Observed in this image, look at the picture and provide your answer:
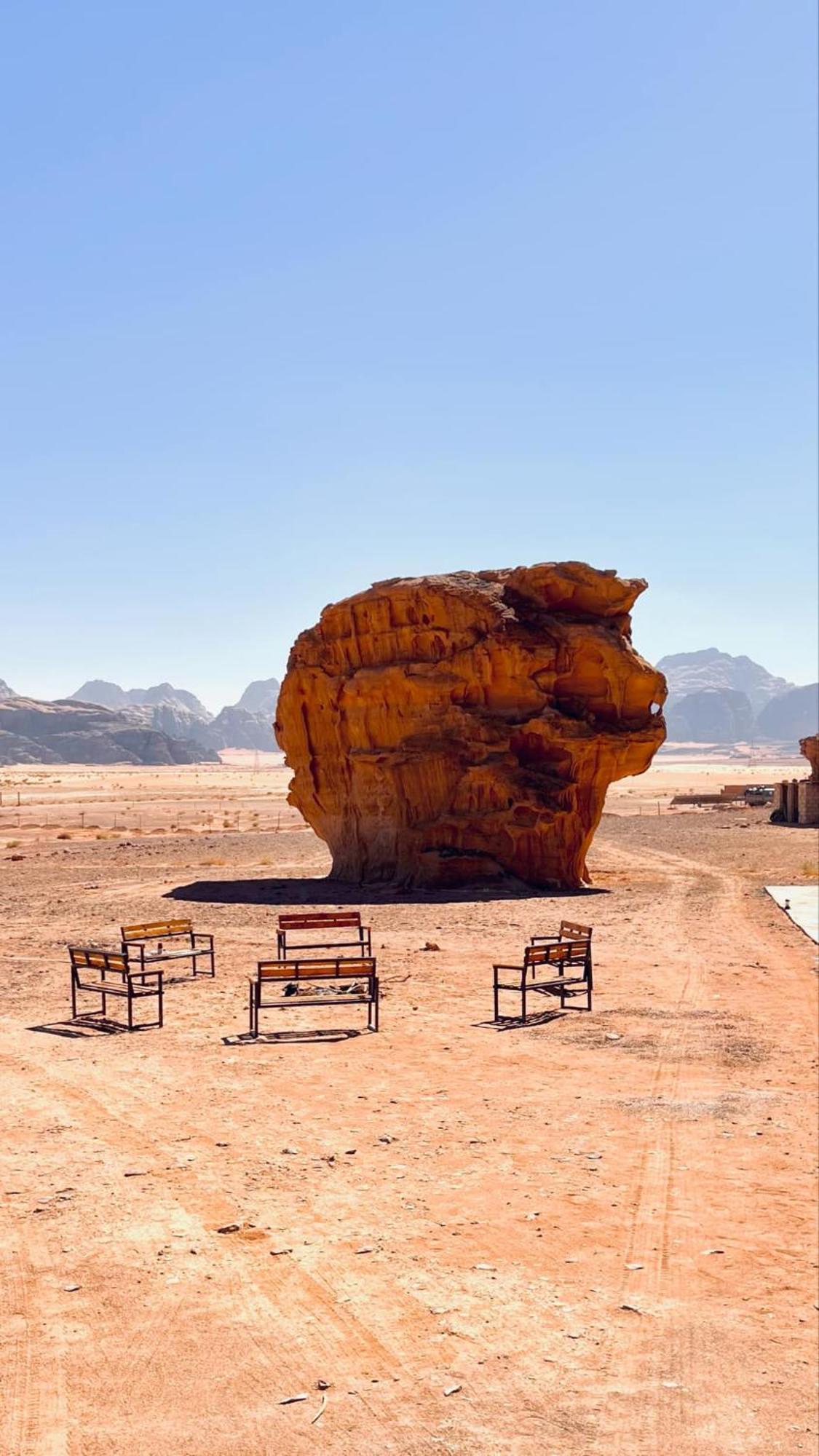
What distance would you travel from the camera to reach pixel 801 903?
26.0 metres

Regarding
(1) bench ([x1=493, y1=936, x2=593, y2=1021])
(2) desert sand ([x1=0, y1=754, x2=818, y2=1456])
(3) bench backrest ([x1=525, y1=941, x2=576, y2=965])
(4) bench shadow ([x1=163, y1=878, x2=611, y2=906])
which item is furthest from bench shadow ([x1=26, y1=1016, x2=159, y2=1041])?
(4) bench shadow ([x1=163, y1=878, x2=611, y2=906])

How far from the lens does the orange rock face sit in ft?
95.1

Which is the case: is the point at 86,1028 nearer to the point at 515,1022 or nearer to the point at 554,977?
the point at 515,1022

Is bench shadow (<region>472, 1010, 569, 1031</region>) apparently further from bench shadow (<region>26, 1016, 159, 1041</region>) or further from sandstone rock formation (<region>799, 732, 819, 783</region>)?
sandstone rock formation (<region>799, 732, 819, 783</region>)

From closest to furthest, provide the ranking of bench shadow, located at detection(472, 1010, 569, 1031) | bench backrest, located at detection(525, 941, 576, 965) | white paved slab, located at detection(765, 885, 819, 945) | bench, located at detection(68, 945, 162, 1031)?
bench, located at detection(68, 945, 162, 1031)
bench shadow, located at detection(472, 1010, 569, 1031)
bench backrest, located at detection(525, 941, 576, 965)
white paved slab, located at detection(765, 885, 819, 945)

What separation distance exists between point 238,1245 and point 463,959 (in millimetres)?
11230

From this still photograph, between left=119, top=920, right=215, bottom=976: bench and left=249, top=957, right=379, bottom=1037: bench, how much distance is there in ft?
5.14

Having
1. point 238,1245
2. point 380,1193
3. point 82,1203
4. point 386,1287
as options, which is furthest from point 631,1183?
point 82,1203

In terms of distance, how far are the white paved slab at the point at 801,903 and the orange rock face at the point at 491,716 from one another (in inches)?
183

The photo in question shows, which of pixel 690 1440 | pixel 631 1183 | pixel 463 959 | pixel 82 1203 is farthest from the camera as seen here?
pixel 463 959

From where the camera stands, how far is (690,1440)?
6.17m

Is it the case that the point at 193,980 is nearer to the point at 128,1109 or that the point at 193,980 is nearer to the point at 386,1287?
the point at 128,1109

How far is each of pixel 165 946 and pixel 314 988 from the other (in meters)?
5.90

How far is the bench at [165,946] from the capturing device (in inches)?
656
